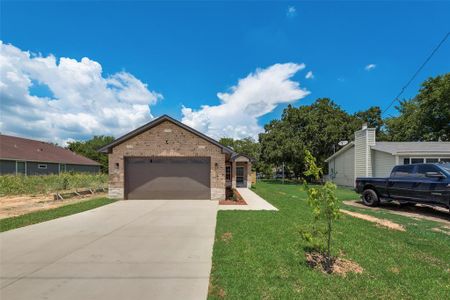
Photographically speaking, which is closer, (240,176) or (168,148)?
(168,148)

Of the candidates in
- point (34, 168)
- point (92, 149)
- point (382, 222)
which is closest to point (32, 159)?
point (34, 168)

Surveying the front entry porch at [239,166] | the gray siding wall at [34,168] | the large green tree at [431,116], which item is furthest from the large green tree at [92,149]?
the large green tree at [431,116]

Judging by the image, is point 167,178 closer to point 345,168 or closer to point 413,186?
point 413,186

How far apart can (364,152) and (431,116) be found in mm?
18813

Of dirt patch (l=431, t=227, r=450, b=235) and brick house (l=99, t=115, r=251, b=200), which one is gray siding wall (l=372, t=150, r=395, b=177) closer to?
dirt patch (l=431, t=227, r=450, b=235)

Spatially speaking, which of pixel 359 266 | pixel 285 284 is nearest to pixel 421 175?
pixel 359 266

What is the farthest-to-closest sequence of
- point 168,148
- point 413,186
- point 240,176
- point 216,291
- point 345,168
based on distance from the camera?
1. point 240,176
2. point 345,168
3. point 168,148
4. point 413,186
5. point 216,291

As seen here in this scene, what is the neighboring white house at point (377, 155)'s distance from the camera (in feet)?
54.2

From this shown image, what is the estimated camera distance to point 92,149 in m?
51.1

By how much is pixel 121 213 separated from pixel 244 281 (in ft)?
24.8

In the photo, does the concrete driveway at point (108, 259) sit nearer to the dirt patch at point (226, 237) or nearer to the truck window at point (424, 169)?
the dirt patch at point (226, 237)

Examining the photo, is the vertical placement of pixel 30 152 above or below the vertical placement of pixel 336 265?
above

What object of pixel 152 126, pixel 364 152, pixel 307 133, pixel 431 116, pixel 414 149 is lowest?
pixel 364 152

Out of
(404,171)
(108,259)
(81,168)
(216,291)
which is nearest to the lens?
(216,291)
